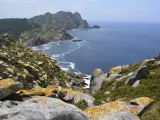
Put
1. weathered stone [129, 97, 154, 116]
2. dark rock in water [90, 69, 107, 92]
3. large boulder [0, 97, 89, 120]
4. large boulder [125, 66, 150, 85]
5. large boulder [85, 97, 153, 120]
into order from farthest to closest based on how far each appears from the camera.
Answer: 1. dark rock in water [90, 69, 107, 92]
2. large boulder [125, 66, 150, 85]
3. weathered stone [129, 97, 154, 116]
4. large boulder [85, 97, 153, 120]
5. large boulder [0, 97, 89, 120]

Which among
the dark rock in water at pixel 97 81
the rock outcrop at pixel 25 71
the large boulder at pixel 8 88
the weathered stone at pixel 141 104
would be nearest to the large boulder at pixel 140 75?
the dark rock in water at pixel 97 81

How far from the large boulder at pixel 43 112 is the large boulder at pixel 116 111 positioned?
3.88ft

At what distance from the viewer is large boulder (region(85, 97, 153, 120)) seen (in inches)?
545

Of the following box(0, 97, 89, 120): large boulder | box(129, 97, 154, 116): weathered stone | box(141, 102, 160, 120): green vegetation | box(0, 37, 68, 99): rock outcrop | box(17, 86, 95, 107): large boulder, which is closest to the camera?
box(0, 97, 89, 120): large boulder

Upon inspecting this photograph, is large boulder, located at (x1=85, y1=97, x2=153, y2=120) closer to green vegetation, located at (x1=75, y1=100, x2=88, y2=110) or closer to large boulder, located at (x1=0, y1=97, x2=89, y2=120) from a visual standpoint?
large boulder, located at (x1=0, y1=97, x2=89, y2=120)

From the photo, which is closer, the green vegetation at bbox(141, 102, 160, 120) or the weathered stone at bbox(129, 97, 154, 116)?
the green vegetation at bbox(141, 102, 160, 120)

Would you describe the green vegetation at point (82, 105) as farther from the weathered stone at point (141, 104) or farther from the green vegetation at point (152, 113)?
the green vegetation at point (152, 113)

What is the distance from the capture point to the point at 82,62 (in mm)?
186625

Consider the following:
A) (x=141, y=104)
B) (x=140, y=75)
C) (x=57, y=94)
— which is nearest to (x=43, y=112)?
(x=141, y=104)

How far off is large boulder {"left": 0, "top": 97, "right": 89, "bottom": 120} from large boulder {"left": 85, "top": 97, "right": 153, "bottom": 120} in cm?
118

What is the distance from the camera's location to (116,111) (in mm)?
14328

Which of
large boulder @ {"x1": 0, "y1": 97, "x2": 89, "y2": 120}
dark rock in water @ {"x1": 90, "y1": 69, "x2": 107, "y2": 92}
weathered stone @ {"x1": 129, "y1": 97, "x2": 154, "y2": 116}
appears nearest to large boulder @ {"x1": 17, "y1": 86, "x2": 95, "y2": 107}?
weathered stone @ {"x1": 129, "y1": 97, "x2": 154, "y2": 116}

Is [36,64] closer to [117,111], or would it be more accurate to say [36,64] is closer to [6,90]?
[6,90]

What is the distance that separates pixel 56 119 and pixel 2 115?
2.52 m
